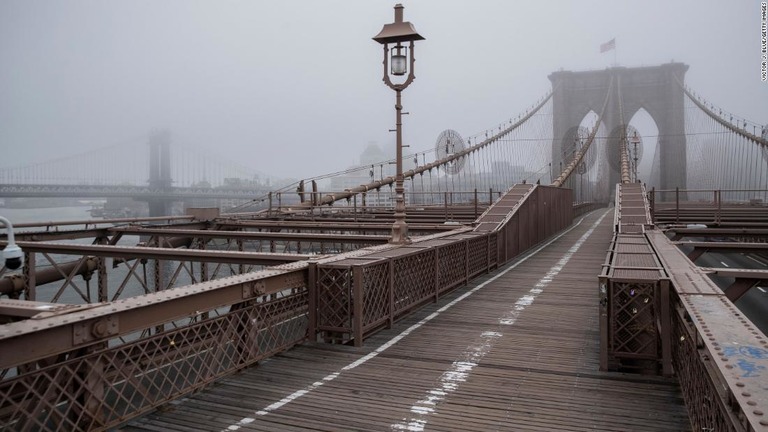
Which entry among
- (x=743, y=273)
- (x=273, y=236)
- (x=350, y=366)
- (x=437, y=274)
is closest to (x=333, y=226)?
(x=273, y=236)

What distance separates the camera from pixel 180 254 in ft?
37.4

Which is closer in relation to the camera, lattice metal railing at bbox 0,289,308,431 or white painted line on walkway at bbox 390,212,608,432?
lattice metal railing at bbox 0,289,308,431

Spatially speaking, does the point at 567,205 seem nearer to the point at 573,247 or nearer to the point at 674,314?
the point at 573,247

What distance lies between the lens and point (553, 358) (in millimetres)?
8117

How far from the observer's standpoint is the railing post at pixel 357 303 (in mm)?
8445

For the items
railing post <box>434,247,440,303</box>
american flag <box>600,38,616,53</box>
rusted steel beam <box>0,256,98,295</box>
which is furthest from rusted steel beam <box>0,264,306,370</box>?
american flag <box>600,38,616,53</box>

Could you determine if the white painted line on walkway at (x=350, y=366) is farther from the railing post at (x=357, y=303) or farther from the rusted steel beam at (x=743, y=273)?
the rusted steel beam at (x=743, y=273)

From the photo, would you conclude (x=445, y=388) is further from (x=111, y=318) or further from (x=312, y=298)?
(x=111, y=318)

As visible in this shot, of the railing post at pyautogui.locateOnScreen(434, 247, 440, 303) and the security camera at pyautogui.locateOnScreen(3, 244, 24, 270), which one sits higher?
the security camera at pyautogui.locateOnScreen(3, 244, 24, 270)

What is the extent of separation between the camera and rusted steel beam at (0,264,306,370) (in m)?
4.59

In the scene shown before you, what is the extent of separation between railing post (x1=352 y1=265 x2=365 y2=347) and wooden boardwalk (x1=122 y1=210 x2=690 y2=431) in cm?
20

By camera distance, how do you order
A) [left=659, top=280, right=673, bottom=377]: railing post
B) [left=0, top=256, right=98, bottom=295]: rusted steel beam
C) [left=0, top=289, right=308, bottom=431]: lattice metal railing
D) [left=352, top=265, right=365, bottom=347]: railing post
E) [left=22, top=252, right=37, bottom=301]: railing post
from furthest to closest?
1. [left=0, top=256, right=98, bottom=295]: rusted steel beam
2. [left=22, top=252, right=37, bottom=301]: railing post
3. [left=352, top=265, right=365, bottom=347]: railing post
4. [left=659, top=280, right=673, bottom=377]: railing post
5. [left=0, top=289, right=308, bottom=431]: lattice metal railing

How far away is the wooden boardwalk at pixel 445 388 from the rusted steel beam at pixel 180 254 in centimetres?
219

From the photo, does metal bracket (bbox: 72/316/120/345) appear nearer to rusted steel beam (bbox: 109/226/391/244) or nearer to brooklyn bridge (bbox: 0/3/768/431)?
brooklyn bridge (bbox: 0/3/768/431)
